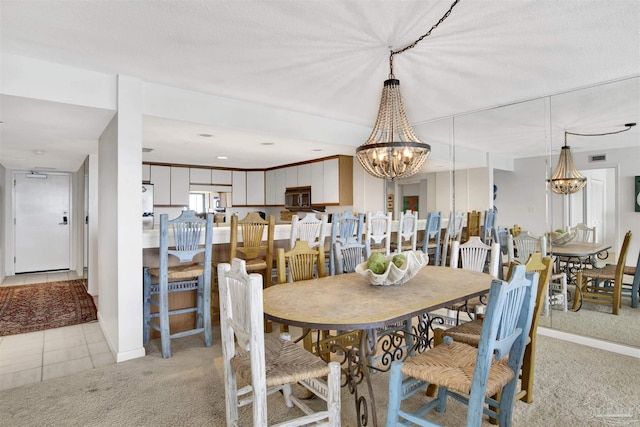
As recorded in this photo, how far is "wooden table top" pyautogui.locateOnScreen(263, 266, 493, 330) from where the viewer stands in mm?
1571

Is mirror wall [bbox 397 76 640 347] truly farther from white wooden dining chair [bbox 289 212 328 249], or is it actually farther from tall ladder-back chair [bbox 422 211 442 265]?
white wooden dining chair [bbox 289 212 328 249]

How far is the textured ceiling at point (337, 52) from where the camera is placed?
2.02 meters

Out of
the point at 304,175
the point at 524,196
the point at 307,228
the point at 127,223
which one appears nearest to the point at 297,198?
the point at 304,175

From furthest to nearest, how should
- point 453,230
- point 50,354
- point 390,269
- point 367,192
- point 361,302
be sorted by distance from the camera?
point 367,192
point 453,230
point 50,354
point 390,269
point 361,302

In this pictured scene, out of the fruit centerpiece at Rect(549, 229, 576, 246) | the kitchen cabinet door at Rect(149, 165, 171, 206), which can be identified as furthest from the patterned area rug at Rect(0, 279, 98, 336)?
the fruit centerpiece at Rect(549, 229, 576, 246)

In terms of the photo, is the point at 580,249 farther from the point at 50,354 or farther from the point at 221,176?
the point at 221,176

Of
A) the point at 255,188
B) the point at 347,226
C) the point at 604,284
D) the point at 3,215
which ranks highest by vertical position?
the point at 255,188

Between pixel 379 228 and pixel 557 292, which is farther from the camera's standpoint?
pixel 379 228

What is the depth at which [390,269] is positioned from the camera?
2.08 m

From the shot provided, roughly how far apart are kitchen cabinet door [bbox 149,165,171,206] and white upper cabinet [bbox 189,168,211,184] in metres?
0.44

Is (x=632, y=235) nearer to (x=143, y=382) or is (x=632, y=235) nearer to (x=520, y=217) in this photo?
(x=520, y=217)

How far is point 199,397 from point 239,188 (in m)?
5.88

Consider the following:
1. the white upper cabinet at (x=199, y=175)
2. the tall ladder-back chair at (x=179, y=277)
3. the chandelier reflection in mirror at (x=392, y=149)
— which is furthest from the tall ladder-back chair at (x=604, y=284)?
the white upper cabinet at (x=199, y=175)

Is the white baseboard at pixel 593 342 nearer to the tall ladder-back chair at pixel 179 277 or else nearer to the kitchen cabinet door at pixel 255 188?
the tall ladder-back chair at pixel 179 277
